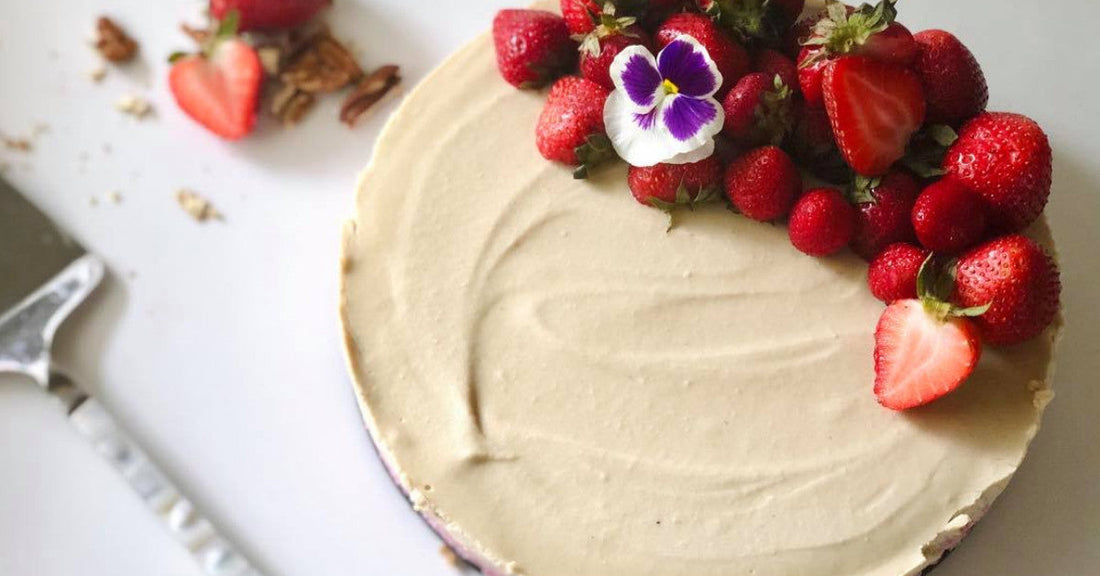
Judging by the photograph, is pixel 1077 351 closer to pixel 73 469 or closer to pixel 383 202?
pixel 383 202

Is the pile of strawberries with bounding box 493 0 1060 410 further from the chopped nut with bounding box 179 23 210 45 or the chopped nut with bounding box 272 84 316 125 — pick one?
the chopped nut with bounding box 179 23 210 45

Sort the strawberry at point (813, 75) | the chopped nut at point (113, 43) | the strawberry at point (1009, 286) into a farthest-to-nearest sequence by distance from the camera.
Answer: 1. the chopped nut at point (113, 43)
2. the strawberry at point (813, 75)
3. the strawberry at point (1009, 286)

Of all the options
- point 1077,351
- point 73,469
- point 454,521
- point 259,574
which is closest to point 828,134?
point 1077,351

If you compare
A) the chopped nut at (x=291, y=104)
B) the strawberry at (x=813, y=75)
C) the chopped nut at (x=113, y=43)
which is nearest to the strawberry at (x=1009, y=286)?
the strawberry at (x=813, y=75)

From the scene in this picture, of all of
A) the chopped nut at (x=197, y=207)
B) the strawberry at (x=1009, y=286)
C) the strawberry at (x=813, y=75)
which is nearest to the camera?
the strawberry at (x=1009, y=286)

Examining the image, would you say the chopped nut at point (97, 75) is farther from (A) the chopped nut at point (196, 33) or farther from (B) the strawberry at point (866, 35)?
(B) the strawberry at point (866, 35)

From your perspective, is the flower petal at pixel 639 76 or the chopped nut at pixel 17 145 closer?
the flower petal at pixel 639 76

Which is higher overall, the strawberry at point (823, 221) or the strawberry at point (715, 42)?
the strawberry at point (715, 42)

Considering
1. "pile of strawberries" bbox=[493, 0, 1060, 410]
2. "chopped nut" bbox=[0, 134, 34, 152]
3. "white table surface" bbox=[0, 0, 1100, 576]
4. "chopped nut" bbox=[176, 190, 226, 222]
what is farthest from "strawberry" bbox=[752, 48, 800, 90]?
"chopped nut" bbox=[0, 134, 34, 152]
